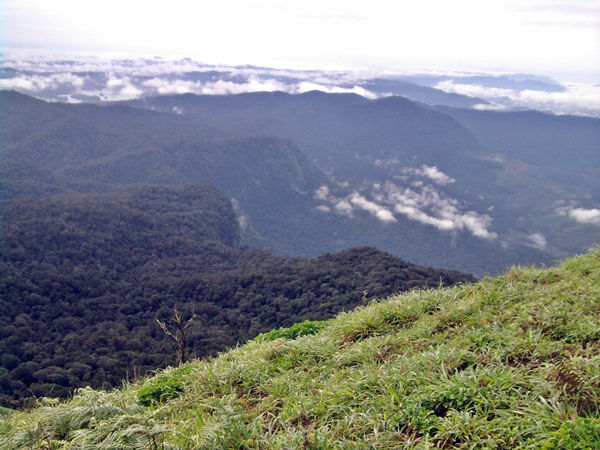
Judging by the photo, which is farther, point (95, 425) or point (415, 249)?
point (415, 249)

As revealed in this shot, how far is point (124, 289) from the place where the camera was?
54469mm

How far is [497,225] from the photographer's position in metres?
187

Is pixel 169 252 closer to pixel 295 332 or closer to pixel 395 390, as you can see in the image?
pixel 295 332

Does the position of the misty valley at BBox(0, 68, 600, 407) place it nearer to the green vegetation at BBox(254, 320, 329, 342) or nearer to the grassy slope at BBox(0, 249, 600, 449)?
the grassy slope at BBox(0, 249, 600, 449)

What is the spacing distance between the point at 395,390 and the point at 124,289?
183ft

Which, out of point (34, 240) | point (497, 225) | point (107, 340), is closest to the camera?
point (107, 340)

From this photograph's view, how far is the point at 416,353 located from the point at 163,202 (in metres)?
102

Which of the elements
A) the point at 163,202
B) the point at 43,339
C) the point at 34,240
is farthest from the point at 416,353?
the point at 163,202

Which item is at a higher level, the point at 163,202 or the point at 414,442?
the point at 414,442

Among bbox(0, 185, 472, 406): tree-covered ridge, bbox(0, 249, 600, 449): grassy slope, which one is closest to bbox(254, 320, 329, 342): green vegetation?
bbox(0, 185, 472, 406): tree-covered ridge

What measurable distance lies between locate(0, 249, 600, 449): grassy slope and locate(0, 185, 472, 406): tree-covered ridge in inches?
153

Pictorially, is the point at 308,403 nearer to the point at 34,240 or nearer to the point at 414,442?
the point at 414,442

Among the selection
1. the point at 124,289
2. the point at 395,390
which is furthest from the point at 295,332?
the point at 124,289

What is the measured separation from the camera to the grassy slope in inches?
159
